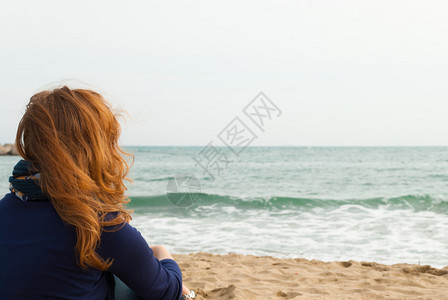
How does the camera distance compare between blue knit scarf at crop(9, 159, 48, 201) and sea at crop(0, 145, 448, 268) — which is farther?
sea at crop(0, 145, 448, 268)

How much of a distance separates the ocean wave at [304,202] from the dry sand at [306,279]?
233 inches

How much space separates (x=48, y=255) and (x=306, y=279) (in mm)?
3062

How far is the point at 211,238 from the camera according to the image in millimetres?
6828

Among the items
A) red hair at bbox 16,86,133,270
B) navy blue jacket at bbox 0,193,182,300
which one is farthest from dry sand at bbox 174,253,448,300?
red hair at bbox 16,86,133,270

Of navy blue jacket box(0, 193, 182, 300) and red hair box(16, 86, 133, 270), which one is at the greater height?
red hair box(16, 86, 133, 270)

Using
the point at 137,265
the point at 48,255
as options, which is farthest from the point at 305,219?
the point at 48,255

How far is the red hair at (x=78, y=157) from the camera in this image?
142cm

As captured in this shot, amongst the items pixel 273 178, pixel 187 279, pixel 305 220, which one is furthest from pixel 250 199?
pixel 187 279

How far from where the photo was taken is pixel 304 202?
Answer: 37.6ft

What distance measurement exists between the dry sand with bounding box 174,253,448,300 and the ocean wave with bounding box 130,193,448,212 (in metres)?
5.92

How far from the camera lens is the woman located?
144 centimetres

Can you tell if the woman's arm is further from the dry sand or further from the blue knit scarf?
the dry sand

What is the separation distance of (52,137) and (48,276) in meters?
0.49

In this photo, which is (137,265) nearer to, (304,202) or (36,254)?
(36,254)
